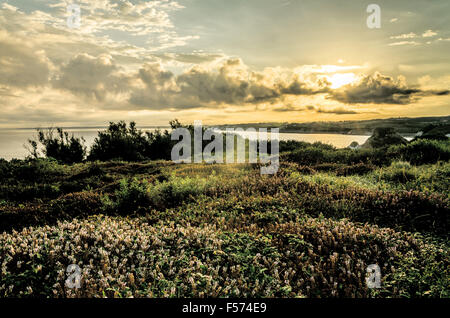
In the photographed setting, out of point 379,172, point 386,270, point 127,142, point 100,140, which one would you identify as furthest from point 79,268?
point 100,140

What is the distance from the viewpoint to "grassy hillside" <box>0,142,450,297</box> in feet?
13.2

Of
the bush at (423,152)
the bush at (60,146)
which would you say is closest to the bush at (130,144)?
the bush at (60,146)

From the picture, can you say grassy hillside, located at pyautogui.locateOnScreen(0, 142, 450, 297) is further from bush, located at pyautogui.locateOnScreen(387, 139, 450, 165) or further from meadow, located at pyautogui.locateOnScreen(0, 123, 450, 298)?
bush, located at pyautogui.locateOnScreen(387, 139, 450, 165)

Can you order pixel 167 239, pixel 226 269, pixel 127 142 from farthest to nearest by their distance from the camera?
pixel 127 142
pixel 167 239
pixel 226 269

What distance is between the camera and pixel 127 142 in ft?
89.8

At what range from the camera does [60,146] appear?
87.1 ft

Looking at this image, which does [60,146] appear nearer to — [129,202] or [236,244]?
[129,202]

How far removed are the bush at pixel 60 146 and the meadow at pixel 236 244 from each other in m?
19.4

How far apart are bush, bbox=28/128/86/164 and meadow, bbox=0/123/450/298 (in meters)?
19.4

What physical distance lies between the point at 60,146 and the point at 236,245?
2650 cm

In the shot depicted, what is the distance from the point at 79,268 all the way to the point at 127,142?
2435cm

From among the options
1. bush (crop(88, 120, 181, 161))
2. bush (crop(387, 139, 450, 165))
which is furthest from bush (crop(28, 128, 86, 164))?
bush (crop(387, 139, 450, 165))

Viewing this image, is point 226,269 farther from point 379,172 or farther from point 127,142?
point 127,142

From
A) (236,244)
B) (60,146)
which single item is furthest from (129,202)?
(60,146)
